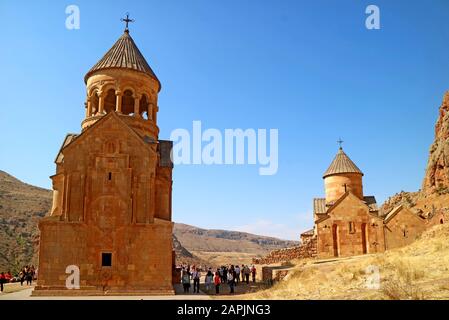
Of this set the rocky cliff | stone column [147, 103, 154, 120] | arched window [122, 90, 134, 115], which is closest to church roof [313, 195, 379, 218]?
stone column [147, 103, 154, 120]

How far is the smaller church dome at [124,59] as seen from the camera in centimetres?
1553

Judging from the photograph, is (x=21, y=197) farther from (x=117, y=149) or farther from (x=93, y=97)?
(x=117, y=149)

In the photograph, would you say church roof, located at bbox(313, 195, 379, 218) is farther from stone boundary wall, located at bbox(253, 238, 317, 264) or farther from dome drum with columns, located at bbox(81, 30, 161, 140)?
dome drum with columns, located at bbox(81, 30, 161, 140)

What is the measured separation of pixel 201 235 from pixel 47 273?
75.6m

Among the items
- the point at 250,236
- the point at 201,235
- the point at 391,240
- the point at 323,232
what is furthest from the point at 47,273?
the point at 250,236

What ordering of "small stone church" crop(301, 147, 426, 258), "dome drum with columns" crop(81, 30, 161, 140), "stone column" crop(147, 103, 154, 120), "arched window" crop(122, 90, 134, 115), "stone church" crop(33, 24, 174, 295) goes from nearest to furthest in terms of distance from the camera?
"stone church" crop(33, 24, 174, 295), "dome drum with columns" crop(81, 30, 161, 140), "stone column" crop(147, 103, 154, 120), "arched window" crop(122, 90, 134, 115), "small stone church" crop(301, 147, 426, 258)

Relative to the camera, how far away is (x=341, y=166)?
78.8 ft

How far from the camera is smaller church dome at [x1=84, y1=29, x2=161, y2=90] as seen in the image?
611 inches

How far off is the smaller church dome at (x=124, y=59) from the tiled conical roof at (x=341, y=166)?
12.8 m

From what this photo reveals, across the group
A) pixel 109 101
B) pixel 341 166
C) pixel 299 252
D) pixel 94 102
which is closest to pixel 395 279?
pixel 94 102

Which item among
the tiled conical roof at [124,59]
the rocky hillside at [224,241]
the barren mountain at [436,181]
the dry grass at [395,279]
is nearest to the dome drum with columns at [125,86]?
the tiled conical roof at [124,59]

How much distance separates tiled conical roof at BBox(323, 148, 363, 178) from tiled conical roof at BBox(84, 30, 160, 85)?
12.9 m

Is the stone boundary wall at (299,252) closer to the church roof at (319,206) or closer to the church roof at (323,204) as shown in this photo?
the church roof at (323,204)
